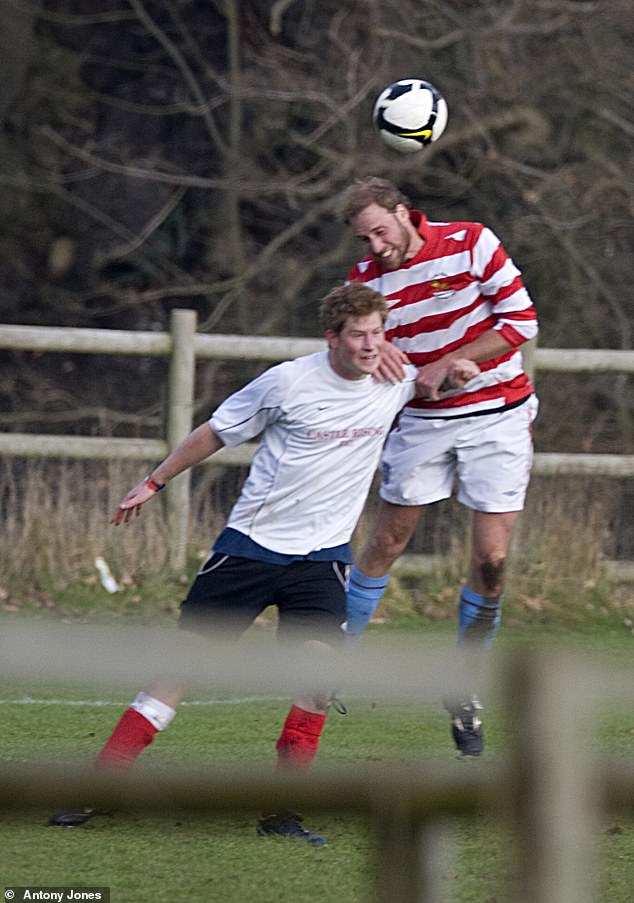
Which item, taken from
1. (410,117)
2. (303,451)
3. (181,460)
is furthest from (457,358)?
(410,117)

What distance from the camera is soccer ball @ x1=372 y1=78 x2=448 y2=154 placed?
6.98 metres

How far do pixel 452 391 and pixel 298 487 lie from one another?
1222 millimetres

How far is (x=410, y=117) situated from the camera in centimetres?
697

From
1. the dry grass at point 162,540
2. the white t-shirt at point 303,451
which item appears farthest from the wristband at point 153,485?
the dry grass at point 162,540

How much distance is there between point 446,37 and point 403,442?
1047cm

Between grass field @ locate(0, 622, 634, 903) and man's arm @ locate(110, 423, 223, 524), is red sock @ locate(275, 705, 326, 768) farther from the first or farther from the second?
man's arm @ locate(110, 423, 223, 524)

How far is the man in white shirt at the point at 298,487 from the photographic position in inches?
198

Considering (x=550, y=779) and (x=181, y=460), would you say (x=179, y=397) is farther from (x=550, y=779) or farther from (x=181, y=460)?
(x=550, y=779)

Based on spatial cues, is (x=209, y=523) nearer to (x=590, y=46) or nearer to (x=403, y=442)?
(x=403, y=442)

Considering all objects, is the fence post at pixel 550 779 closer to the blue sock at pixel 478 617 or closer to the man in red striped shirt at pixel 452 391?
the man in red striped shirt at pixel 452 391

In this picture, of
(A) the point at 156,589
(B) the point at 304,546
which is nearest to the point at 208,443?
(B) the point at 304,546

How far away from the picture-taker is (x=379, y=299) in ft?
17.0

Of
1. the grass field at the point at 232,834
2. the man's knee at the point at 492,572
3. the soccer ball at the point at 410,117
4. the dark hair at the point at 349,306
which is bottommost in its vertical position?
the grass field at the point at 232,834

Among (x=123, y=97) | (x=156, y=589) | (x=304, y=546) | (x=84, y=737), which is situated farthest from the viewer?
(x=123, y=97)
